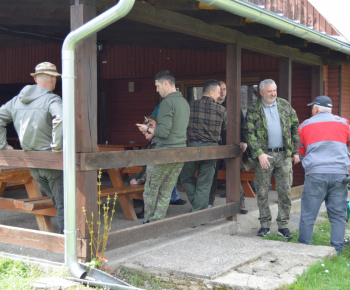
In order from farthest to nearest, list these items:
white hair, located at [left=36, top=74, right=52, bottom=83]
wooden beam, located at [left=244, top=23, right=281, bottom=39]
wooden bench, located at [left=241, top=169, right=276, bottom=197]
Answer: wooden bench, located at [left=241, top=169, right=276, bottom=197] < wooden beam, located at [left=244, top=23, right=281, bottom=39] < white hair, located at [left=36, top=74, right=52, bottom=83]

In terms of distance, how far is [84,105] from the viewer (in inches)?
169

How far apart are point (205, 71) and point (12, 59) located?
501 cm

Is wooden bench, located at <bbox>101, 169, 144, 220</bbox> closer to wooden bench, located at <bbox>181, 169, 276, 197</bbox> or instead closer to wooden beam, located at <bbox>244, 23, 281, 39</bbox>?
wooden bench, located at <bbox>181, 169, 276, 197</bbox>

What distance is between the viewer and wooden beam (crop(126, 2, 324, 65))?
4.96 m

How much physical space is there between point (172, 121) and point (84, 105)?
143 cm

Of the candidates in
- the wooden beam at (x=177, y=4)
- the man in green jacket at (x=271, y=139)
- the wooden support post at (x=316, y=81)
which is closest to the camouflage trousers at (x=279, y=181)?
the man in green jacket at (x=271, y=139)

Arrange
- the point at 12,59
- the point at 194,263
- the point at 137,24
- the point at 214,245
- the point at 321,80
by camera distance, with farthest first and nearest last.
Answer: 1. the point at 12,59
2. the point at 321,80
3. the point at 137,24
4. the point at 214,245
5. the point at 194,263

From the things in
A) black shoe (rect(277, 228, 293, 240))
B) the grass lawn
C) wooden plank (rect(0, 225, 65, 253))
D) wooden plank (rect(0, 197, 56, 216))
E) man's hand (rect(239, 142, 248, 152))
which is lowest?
black shoe (rect(277, 228, 293, 240))

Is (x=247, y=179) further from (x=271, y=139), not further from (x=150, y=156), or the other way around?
(x=150, y=156)

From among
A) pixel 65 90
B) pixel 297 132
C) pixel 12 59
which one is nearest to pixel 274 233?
pixel 297 132

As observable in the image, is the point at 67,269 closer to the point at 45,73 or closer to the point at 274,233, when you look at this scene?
the point at 45,73

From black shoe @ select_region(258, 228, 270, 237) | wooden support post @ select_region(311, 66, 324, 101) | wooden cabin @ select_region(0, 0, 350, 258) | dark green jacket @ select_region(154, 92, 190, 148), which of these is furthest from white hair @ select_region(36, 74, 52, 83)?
wooden support post @ select_region(311, 66, 324, 101)

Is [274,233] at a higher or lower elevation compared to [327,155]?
lower

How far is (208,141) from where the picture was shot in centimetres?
636
